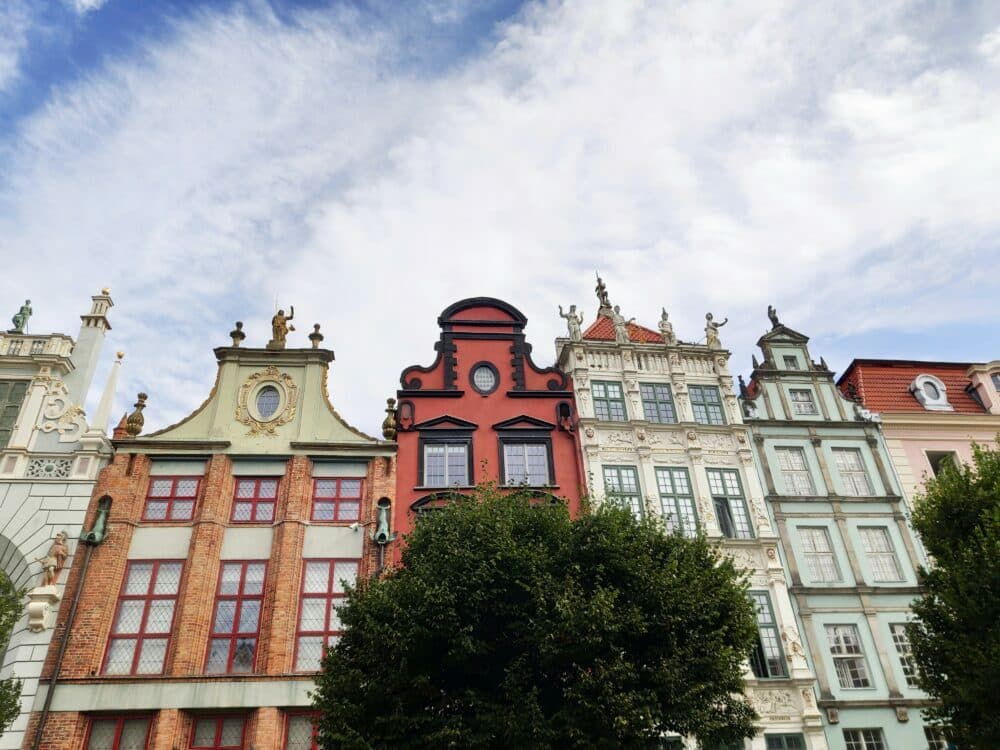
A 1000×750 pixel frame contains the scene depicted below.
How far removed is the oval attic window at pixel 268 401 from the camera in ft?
84.1

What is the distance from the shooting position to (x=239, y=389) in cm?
2594

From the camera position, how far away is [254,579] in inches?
882

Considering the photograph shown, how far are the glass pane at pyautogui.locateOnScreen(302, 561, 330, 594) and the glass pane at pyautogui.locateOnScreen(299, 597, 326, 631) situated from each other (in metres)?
0.31

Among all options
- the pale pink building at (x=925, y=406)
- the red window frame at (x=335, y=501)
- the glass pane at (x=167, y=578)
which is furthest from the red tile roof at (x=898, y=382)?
the glass pane at (x=167, y=578)

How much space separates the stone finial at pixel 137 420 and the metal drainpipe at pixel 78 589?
8.16ft

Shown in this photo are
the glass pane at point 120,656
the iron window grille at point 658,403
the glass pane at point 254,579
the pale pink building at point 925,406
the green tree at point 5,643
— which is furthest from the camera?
the pale pink building at point 925,406

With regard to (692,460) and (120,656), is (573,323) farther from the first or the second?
(120,656)

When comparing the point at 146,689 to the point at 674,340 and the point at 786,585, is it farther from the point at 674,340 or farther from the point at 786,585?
the point at 674,340

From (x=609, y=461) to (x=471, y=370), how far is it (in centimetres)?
618

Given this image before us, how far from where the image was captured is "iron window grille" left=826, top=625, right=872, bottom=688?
75.4ft

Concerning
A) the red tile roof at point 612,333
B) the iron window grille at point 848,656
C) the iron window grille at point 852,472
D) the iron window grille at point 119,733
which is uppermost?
the red tile roof at point 612,333

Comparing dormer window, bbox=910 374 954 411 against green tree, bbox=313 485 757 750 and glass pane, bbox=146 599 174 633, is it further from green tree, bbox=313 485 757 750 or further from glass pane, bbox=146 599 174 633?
glass pane, bbox=146 599 174 633

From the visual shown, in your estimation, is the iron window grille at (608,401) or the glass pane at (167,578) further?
the iron window grille at (608,401)

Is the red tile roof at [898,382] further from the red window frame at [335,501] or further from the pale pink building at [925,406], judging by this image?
the red window frame at [335,501]
